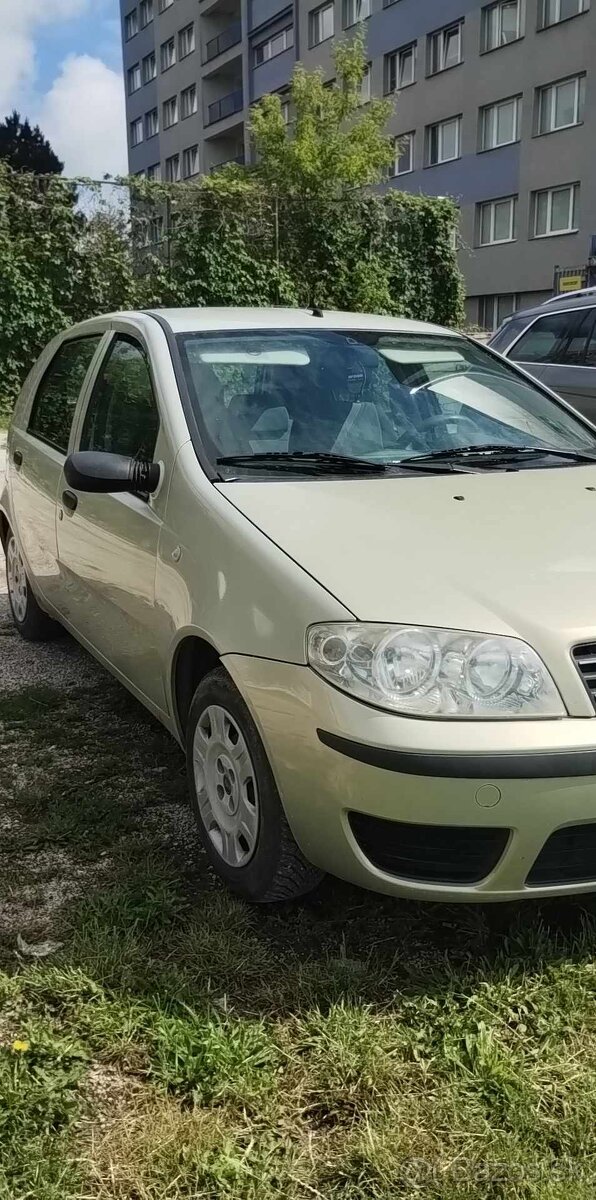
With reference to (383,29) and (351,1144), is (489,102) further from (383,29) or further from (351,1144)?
(351,1144)

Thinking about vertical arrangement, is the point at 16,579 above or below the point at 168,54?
below

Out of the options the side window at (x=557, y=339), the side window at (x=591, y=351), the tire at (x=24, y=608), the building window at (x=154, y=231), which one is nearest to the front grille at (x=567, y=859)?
the tire at (x=24, y=608)

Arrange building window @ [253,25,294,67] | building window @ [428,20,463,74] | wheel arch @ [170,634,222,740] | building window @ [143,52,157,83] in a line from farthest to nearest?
1. building window @ [143,52,157,83]
2. building window @ [253,25,294,67]
3. building window @ [428,20,463,74]
4. wheel arch @ [170,634,222,740]

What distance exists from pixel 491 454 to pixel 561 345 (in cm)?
547

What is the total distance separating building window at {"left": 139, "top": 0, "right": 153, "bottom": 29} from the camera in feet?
167

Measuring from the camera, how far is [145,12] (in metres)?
51.7

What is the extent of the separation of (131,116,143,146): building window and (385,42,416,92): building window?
23.4 m

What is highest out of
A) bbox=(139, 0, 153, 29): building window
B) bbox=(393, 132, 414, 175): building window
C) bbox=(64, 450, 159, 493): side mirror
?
bbox=(139, 0, 153, 29): building window

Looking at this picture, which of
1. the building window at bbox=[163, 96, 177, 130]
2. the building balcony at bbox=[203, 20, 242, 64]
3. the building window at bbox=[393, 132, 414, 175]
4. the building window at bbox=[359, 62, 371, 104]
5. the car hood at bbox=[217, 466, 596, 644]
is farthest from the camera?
the building window at bbox=[163, 96, 177, 130]

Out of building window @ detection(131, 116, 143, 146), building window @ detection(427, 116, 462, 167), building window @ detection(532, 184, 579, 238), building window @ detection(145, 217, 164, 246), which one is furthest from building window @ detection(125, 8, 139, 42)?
building window @ detection(145, 217, 164, 246)

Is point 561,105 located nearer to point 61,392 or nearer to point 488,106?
point 488,106

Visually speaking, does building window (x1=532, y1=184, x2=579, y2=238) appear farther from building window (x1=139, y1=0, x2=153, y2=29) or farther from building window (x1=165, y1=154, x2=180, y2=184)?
building window (x1=139, y1=0, x2=153, y2=29)

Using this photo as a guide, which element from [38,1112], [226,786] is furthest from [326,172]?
[38,1112]

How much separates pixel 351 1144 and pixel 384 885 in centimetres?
54
